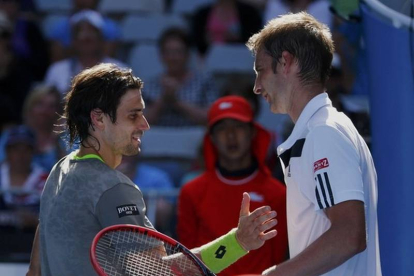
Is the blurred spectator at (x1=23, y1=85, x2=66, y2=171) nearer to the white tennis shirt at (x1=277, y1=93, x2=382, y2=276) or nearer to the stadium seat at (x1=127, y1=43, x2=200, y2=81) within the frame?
the stadium seat at (x1=127, y1=43, x2=200, y2=81)

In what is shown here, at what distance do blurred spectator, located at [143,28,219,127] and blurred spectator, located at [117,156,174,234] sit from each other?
63 cm

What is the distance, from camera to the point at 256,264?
495 cm

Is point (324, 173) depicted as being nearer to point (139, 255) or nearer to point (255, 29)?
point (139, 255)

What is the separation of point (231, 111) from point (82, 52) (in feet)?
8.38

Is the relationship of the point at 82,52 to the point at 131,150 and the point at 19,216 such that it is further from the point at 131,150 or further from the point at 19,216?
the point at 131,150

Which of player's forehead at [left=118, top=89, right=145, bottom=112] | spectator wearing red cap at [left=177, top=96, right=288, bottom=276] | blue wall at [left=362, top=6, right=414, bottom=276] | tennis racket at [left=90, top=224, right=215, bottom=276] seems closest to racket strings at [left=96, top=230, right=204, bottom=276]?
tennis racket at [left=90, top=224, right=215, bottom=276]

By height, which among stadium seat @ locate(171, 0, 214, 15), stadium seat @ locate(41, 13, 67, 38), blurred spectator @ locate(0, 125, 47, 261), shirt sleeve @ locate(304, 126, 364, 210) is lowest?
blurred spectator @ locate(0, 125, 47, 261)

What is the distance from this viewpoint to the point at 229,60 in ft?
26.2

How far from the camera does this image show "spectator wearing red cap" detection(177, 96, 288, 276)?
5.04m

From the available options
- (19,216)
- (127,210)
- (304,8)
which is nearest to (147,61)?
(304,8)

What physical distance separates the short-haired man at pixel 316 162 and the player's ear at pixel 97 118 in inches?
21.7

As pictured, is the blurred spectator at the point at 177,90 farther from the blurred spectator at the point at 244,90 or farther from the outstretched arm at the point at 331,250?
the outstretched arm at the point at 331,250

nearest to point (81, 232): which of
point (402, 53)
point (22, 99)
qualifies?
point (402, 53)

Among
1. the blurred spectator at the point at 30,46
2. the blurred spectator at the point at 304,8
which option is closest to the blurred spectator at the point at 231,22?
the blurred spectator at the point at 304,8
